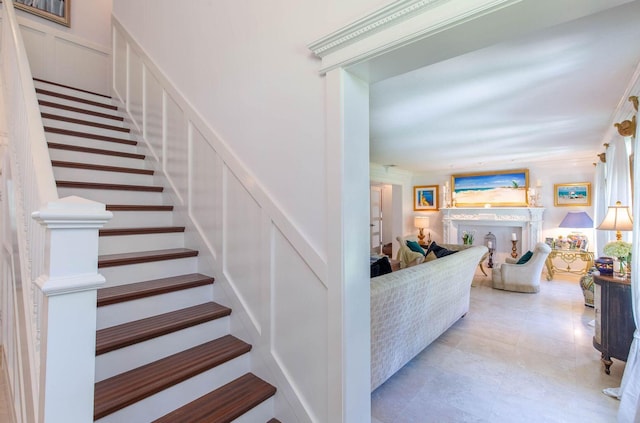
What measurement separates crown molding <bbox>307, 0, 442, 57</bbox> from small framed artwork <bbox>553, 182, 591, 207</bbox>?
6.79 metres

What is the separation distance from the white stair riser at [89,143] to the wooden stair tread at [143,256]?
128cm

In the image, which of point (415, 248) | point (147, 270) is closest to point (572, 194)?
point (415, 248)

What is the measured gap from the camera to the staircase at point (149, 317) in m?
1.37

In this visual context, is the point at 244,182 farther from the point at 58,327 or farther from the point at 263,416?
the point at 263,416

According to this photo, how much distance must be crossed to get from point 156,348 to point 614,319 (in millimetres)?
3376

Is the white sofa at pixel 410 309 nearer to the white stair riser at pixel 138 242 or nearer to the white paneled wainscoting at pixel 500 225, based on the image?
the white stair riser at pixel 138 242

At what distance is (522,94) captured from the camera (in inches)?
109

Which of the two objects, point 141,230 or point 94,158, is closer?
point 141,230

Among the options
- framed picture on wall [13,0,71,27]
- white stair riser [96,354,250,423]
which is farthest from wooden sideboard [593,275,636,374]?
framed picture on wall [13,0,71,27]

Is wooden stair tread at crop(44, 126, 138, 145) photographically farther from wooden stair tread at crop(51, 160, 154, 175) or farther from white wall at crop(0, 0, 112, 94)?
white wall at crop(0, 0, 112, 94)

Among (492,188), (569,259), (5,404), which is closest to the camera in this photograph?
(5,404)

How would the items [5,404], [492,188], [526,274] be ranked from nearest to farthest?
[5,404], [526,274], [492,188]

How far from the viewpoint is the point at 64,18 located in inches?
153

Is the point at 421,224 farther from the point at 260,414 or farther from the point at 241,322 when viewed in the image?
the point at 260,414
